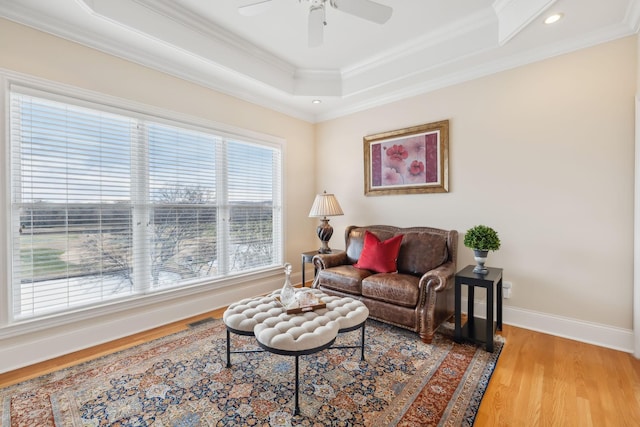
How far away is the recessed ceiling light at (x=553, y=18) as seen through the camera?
223cm

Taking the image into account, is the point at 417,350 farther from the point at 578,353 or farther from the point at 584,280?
the point at 584,280

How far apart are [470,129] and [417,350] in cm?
239

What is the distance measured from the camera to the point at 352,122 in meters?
4.23

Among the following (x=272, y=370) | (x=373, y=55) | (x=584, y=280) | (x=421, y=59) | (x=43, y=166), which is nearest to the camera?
(x=272, y=370)

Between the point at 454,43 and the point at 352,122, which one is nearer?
the point at 454,43

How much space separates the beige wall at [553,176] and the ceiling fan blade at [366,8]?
5.25ft

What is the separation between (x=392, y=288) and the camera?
2701 millimetres

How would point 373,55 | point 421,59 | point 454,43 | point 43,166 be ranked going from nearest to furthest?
point 43,166 → point 454,43 → point 421,59 → point 373,55

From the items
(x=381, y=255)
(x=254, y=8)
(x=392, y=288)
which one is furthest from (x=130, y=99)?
(x=392, y=288)

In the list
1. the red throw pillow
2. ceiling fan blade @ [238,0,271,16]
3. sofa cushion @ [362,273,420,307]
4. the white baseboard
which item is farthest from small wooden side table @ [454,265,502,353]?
ceiling fan blade @ [238,0,271,16]

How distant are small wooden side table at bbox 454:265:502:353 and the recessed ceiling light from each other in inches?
84.8

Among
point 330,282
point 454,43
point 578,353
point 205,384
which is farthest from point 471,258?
point 205,384

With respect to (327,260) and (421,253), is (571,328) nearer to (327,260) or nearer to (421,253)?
(421,253)

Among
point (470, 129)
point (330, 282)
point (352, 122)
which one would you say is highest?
point (352, 122)
